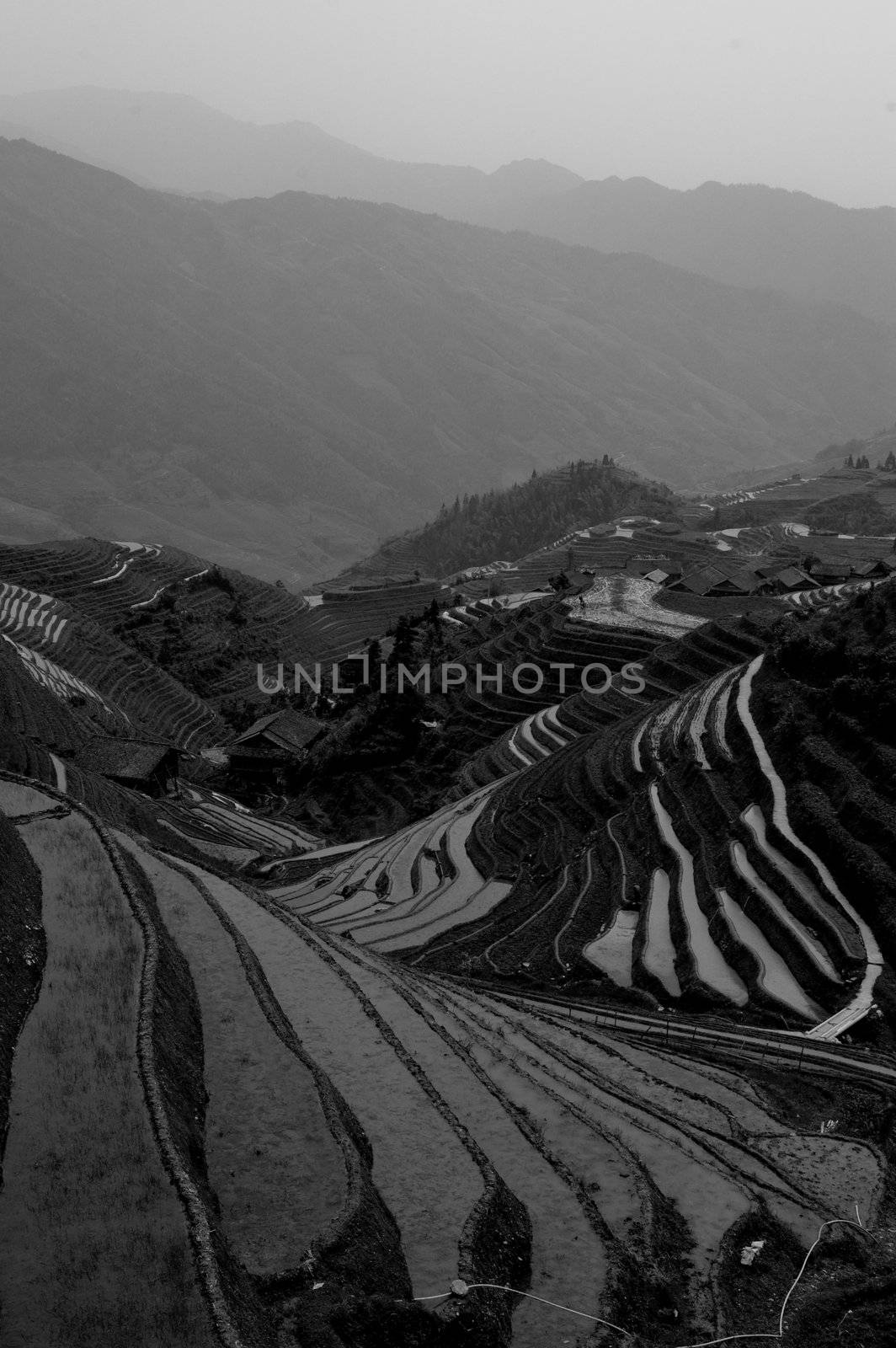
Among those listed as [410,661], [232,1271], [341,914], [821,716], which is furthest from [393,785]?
[232,1271]

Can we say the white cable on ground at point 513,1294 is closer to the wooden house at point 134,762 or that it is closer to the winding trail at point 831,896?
the winding trail at point 831,896

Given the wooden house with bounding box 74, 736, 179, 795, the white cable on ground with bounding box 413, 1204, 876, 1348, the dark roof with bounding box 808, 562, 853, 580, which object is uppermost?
the dark roof with bounding box 808, 562, 853, 580

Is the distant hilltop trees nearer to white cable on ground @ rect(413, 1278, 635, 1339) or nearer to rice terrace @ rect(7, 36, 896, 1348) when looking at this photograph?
rice terrace @ rect(7, 36, 896, 1348)

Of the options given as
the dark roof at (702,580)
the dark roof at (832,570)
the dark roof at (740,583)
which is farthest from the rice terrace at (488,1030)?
the dark roof at (832,570)

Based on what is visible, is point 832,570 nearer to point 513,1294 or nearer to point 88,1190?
point 513,1294

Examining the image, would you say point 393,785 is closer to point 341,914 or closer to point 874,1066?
point 341,914

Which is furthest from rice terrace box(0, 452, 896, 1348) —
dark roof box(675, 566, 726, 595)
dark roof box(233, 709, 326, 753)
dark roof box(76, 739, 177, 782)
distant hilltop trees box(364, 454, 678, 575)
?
distant hilltop trees box(364, 454, 678, 575)
